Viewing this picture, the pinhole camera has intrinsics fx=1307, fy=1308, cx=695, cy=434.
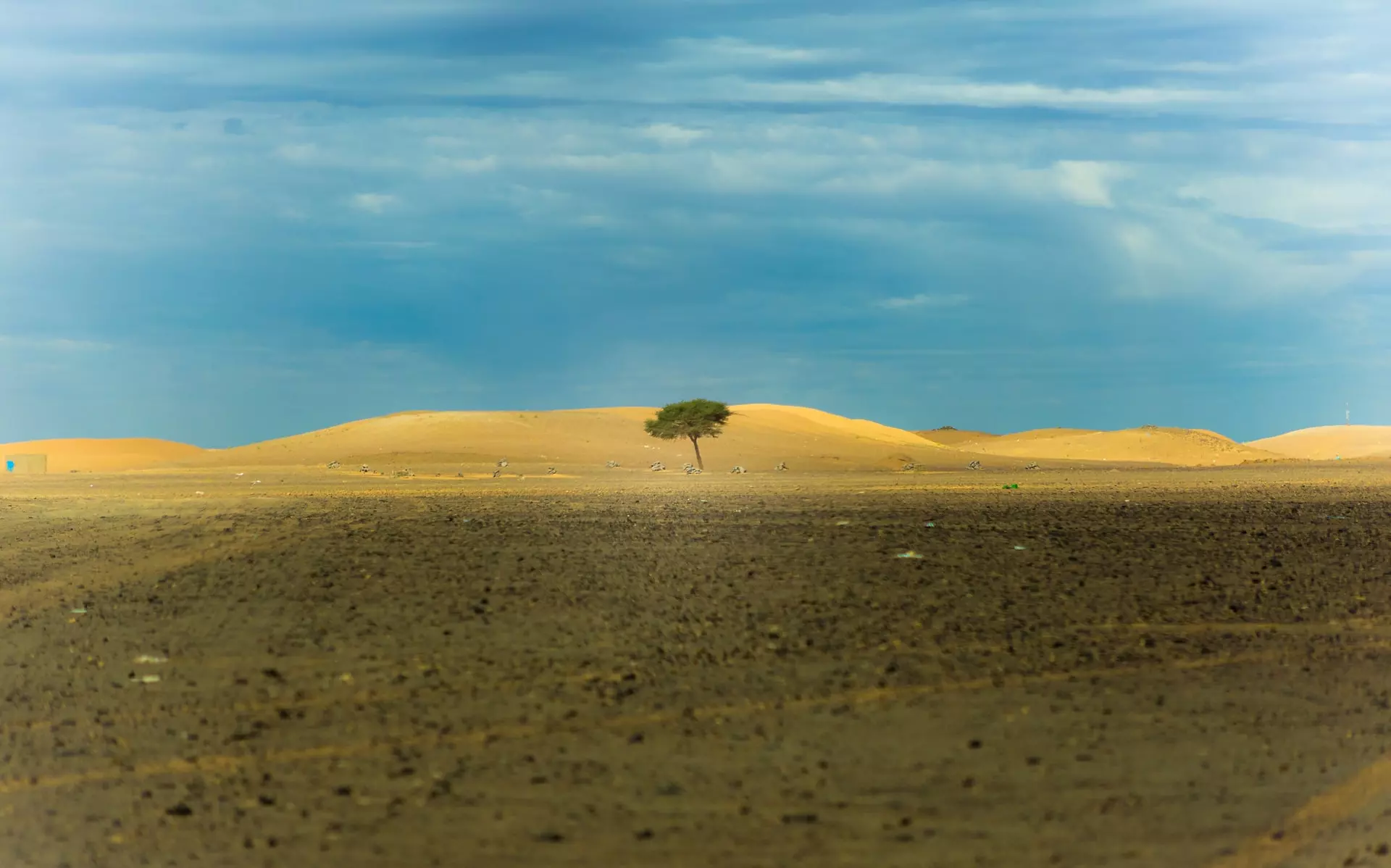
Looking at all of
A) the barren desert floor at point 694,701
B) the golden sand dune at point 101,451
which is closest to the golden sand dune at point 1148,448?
the golden sand dune at point 101,451

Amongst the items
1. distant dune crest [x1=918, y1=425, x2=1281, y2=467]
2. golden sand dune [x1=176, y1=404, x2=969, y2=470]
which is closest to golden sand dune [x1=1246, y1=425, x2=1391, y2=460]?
distant dune crest [x1=918, y1=425, x2=1281, y2=467]

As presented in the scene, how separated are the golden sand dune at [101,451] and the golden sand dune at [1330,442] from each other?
339 ft

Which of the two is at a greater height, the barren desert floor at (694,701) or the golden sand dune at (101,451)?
the golden sand dune at (101,451)

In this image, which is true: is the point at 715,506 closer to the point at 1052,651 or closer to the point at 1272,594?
the point at 1272,594

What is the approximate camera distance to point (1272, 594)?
1608 centimetres

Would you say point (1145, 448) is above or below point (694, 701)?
above

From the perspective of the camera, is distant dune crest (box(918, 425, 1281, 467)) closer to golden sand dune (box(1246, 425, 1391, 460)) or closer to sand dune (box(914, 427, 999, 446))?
golden sand dune (box(1246, 425, 1391, 460))

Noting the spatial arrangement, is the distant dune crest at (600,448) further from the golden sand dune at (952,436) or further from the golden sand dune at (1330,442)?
the golden sand dune at (952,436)

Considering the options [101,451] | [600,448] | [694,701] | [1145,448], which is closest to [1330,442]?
[1145,448]

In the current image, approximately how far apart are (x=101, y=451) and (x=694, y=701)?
382ft

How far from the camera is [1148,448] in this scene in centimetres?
10606

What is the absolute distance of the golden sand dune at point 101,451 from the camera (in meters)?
103

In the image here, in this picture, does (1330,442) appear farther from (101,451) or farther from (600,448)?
(101,451)

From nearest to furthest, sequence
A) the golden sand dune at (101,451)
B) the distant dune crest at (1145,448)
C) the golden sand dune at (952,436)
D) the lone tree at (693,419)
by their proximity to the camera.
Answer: the lone tree at (693,419)
the distant dune crest at (1145,448)
the golden sand dune at (101,451)
the golden sand dune at (952,436)
